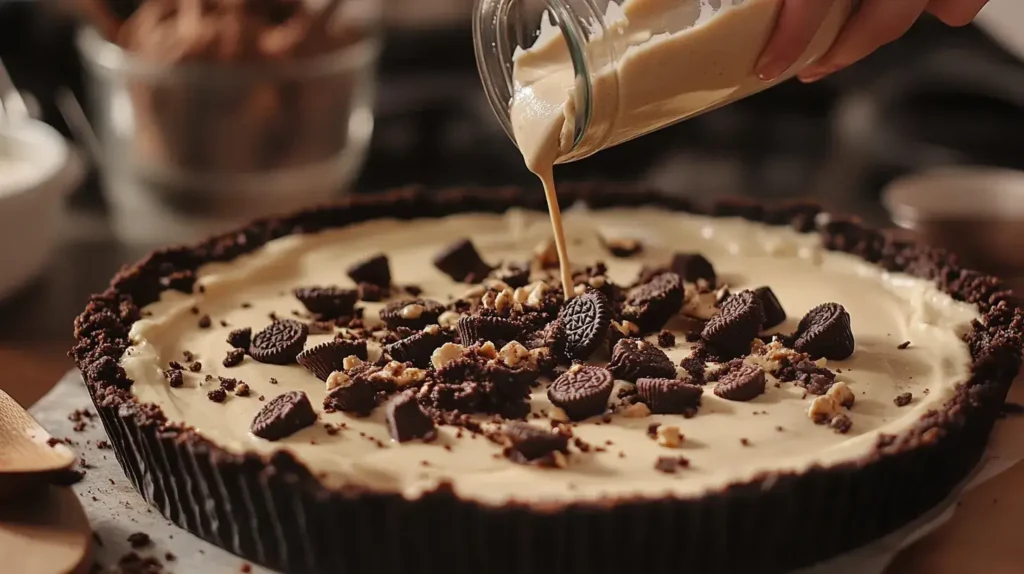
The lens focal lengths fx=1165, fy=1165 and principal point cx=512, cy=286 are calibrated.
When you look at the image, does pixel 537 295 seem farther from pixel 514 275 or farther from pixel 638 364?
pixel 638 364

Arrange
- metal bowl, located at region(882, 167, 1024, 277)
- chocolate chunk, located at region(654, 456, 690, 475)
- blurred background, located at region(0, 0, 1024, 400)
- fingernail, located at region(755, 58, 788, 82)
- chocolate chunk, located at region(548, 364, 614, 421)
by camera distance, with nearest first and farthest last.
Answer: chocolate chunk, located at region(654, 456, 690, 475) → chocolate chunk, located at region(548, 364, 614, 421) → fingernail, located at region(755, 58, 788, 82) → metal bowl, located at region(882, 167, 1024, 277) → blurred background, located at region(0, 0, 1024, 400)

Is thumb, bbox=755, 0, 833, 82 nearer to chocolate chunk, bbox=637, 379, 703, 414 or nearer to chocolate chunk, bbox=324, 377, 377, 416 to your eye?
chocolate chunk, bbox=637, 379, 703, 414

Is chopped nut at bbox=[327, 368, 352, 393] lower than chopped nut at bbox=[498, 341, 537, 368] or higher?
lower

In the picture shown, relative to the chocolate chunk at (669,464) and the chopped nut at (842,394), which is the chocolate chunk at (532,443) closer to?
the chocolate chunk at (669,464)

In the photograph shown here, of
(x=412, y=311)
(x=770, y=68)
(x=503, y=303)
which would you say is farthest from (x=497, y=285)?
(x=770, y=68)

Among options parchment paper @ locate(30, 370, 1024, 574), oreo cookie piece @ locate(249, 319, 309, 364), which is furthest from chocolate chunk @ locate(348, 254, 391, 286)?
parchment paper @ locate(30, 370, 1024, 574)

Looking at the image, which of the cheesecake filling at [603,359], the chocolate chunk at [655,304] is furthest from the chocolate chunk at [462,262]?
the chocolate chunk at [655,304]

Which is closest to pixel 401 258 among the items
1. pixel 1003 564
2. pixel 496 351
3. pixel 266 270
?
pixel 266 270
